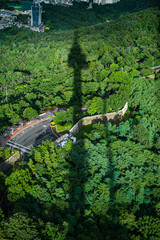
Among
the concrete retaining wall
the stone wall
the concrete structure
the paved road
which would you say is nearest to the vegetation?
the stone wall

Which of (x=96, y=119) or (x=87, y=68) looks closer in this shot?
(x=96, y=119)

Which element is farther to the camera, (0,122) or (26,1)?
(26,1)

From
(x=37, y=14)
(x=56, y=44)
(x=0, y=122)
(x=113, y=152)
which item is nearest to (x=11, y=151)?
(x=0, y=122)

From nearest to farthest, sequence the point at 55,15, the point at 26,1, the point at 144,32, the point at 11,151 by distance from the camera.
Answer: the point at 11,151 → the point at 144,32 → the point at 55,15 → the point at 26,1

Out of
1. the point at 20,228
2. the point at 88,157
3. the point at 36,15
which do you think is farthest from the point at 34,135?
the point at 36,15

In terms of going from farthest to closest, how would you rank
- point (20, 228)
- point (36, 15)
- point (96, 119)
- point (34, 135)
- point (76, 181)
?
point (36, 15), point (96, 119), point (34, 135), point (76, 181), point (20, 228)

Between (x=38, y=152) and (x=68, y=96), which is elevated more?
(x=68, y=96)

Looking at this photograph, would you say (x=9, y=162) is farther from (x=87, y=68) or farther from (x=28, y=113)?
(x=87, y=68)

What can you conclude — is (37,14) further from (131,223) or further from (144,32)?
(131,223)
